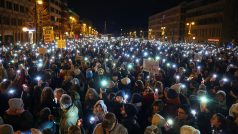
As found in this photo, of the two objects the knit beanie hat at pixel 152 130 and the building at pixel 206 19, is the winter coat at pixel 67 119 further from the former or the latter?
the building at pixel 206 19

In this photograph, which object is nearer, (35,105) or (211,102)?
(211,102)

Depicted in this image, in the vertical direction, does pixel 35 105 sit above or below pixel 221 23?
below

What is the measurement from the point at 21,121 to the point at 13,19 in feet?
211

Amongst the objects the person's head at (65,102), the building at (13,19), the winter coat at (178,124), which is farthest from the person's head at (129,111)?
the building at (13,19)

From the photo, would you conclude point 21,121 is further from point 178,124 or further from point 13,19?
point 13,19

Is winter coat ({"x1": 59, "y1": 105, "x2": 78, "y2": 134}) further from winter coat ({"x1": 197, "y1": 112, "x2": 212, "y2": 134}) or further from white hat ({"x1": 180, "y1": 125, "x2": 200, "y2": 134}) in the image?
winter coat ({"x1": 197, "y1": 112, "x2": 212, "y2": 134})

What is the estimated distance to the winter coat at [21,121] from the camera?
7.17m

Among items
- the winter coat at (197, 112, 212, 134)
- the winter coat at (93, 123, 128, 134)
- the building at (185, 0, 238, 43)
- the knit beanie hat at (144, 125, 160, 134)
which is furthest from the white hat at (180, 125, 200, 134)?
the building at (185, 0, 238, 43)

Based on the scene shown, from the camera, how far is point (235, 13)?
87.3 m

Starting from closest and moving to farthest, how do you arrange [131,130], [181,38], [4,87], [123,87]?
[131,130], [4,87], [123,87], [181,38]

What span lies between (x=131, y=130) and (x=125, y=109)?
1.55 ft

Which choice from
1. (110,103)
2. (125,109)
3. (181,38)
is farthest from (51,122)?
A: (181,38)

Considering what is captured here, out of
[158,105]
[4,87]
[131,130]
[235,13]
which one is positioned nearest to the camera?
[131,130]

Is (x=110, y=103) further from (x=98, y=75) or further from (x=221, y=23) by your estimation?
(x=221, y=23)
